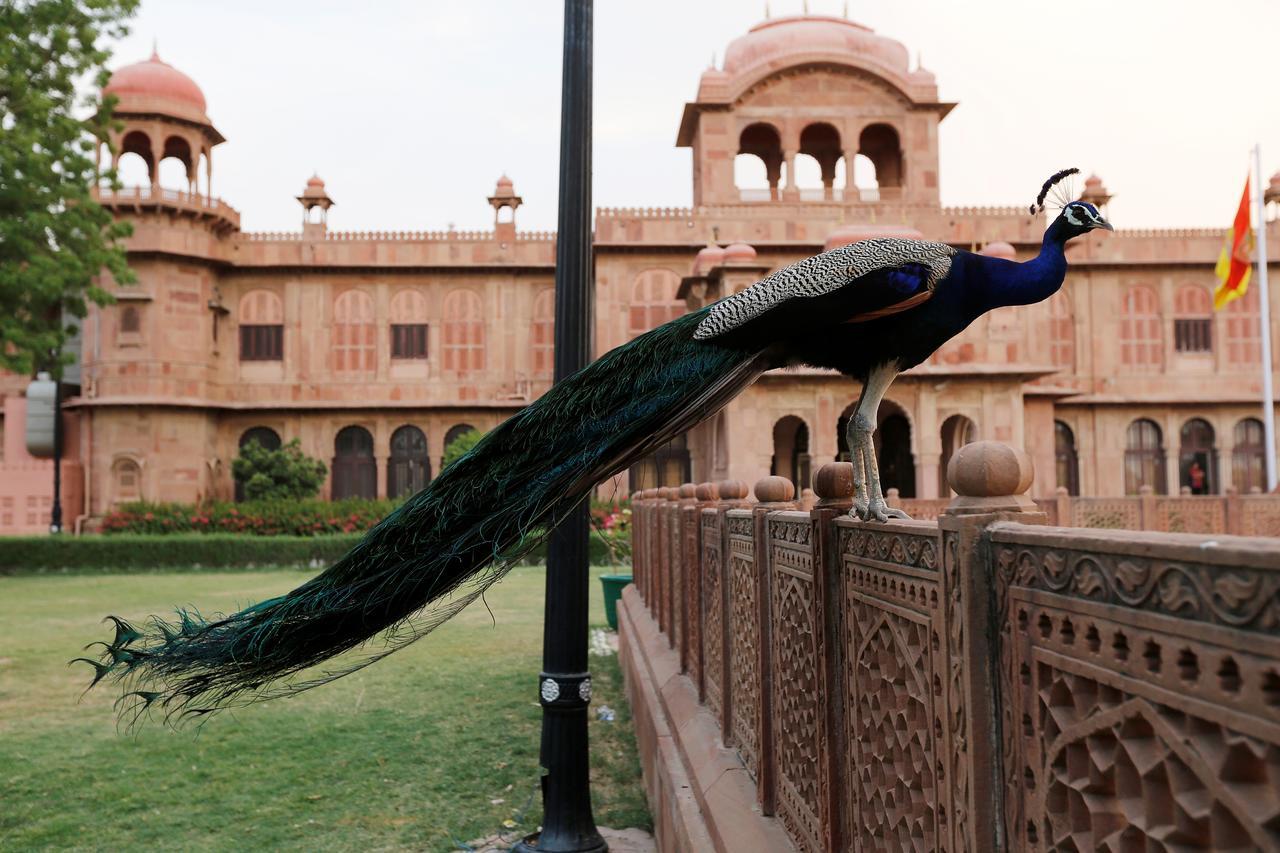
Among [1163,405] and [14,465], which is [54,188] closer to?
[14,465]

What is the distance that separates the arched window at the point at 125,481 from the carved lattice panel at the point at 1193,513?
21.4m

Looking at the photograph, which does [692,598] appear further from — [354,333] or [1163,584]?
[354,333]

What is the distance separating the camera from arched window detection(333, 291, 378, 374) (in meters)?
25.9

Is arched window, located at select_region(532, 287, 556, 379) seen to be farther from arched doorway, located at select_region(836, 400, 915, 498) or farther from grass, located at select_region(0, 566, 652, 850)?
grass, located at select_region(0, 566, 652, 850)

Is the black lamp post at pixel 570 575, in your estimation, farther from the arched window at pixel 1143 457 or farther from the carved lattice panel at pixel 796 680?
the arched window at pixel 1143 457

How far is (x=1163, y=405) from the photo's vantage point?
26.5 m

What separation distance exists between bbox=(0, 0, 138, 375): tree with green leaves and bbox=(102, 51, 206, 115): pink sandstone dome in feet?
28.4

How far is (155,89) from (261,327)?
19.8 ft

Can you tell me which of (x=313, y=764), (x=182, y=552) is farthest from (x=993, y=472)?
(x=182, y=552)

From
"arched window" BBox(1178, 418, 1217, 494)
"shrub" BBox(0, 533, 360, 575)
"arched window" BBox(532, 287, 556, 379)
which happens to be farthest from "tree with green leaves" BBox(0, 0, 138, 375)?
"arched window" BBox(1178, 418, 1217, 494)

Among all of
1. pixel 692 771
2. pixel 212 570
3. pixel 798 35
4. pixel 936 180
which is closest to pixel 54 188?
pixel 212 570

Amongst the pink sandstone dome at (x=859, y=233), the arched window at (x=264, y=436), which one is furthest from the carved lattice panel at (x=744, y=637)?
the arched window at (x=264, y=436)

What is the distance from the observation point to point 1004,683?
4.59 feet

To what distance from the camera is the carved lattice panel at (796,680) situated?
2.48m
